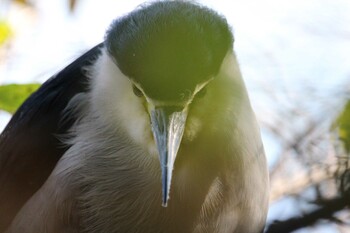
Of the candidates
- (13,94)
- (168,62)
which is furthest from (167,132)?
(13,94)

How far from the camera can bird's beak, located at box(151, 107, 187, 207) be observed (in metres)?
1.94

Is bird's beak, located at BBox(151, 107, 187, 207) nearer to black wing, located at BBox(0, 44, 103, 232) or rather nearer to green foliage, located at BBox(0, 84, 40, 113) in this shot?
green foliage, located at BBox(0, 84, 40, 113)

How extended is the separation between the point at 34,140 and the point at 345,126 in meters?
1.62

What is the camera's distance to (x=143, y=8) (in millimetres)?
2238

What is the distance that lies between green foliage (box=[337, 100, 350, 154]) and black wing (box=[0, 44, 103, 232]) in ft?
4.69

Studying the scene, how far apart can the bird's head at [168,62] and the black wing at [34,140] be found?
0.50m

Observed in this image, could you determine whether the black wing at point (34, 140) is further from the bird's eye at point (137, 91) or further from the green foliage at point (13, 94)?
the bird's eye at point (137, 91)

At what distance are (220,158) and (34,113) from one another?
770 mm

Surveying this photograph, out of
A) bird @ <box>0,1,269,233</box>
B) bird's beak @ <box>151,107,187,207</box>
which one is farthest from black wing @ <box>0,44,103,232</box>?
bird's beak @ <box>151,107,187,207</box>

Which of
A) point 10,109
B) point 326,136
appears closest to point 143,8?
point 10,109

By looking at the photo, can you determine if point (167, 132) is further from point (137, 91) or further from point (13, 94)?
point (13, 94)

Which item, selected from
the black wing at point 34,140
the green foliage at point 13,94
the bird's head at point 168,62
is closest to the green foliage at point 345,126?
the bird's head at point 168,62

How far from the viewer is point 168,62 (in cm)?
198

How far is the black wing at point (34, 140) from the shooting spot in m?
2.58
